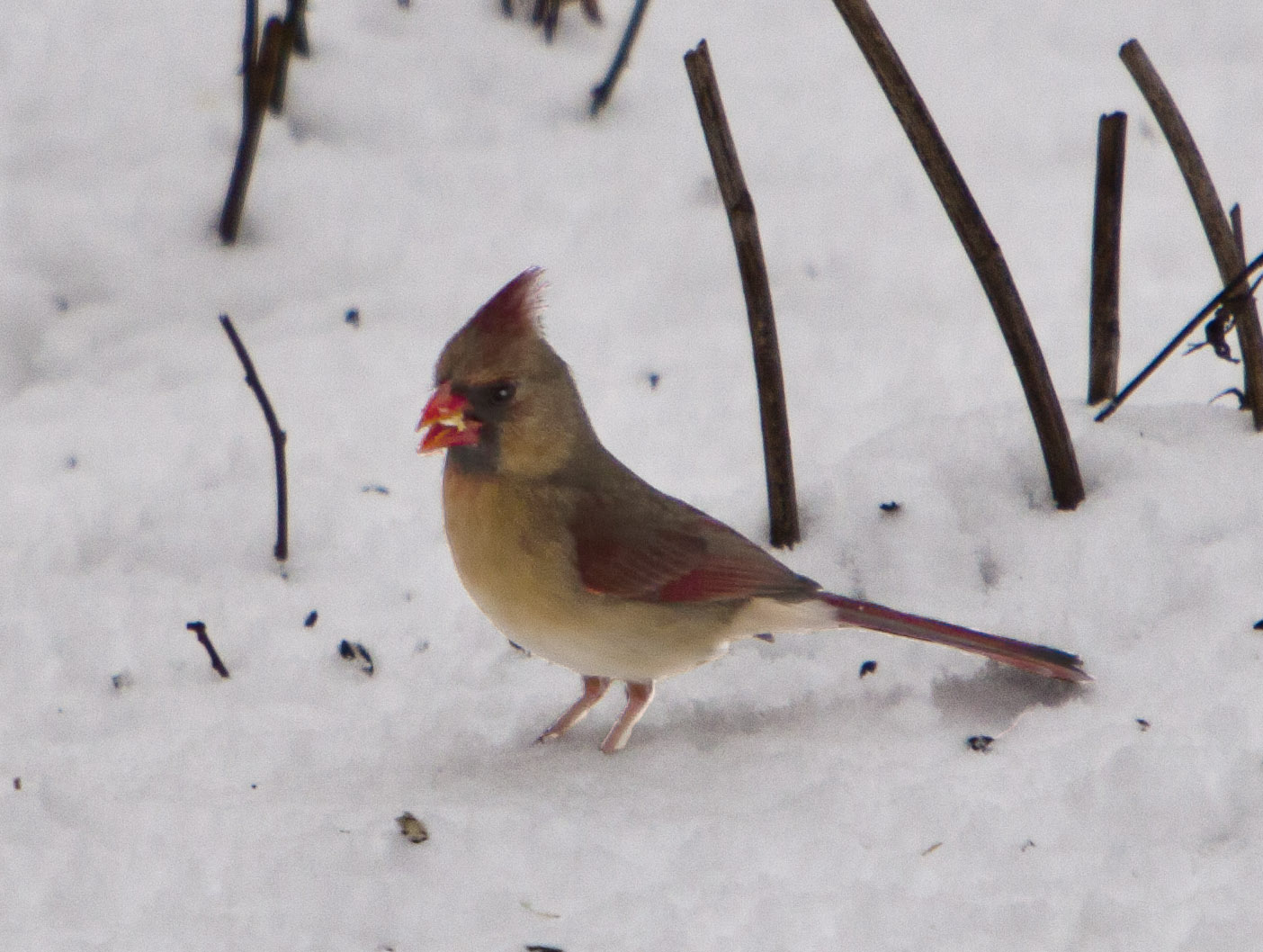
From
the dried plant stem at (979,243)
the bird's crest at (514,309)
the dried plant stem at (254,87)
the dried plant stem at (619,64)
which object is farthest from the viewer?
the dried plant stem at (619,64)

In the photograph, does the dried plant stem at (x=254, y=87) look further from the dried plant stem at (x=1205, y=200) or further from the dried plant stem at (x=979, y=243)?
the dried plant stem at (x=1205, y=200)

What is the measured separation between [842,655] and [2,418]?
2024mm

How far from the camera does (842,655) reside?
2684 mm

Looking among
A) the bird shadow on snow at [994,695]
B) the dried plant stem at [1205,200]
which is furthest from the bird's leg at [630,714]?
the dried plant stem at [1205,200]

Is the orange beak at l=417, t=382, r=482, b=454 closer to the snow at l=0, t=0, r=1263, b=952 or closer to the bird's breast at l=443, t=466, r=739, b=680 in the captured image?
the bird's breast at l=443, t=466, r=739, b=680

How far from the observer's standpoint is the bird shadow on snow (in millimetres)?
2432

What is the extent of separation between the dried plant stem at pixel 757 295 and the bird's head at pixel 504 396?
1.51 feet

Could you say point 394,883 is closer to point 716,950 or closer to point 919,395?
point 716,950

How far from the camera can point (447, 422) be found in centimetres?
234

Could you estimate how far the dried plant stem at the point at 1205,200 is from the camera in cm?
273

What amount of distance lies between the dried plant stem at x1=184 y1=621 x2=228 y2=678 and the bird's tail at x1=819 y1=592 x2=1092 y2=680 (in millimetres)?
1138

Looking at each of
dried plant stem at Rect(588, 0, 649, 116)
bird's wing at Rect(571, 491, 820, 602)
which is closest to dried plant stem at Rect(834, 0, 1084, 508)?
bird's wing at Rect(571, 491, 820, 602)

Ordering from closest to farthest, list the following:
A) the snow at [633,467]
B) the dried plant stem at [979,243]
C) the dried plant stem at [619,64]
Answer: the snow at [633,467]
the dried plant stem at [979,243]
the dried plant stem at [619,64]

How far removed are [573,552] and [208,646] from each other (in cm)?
77
